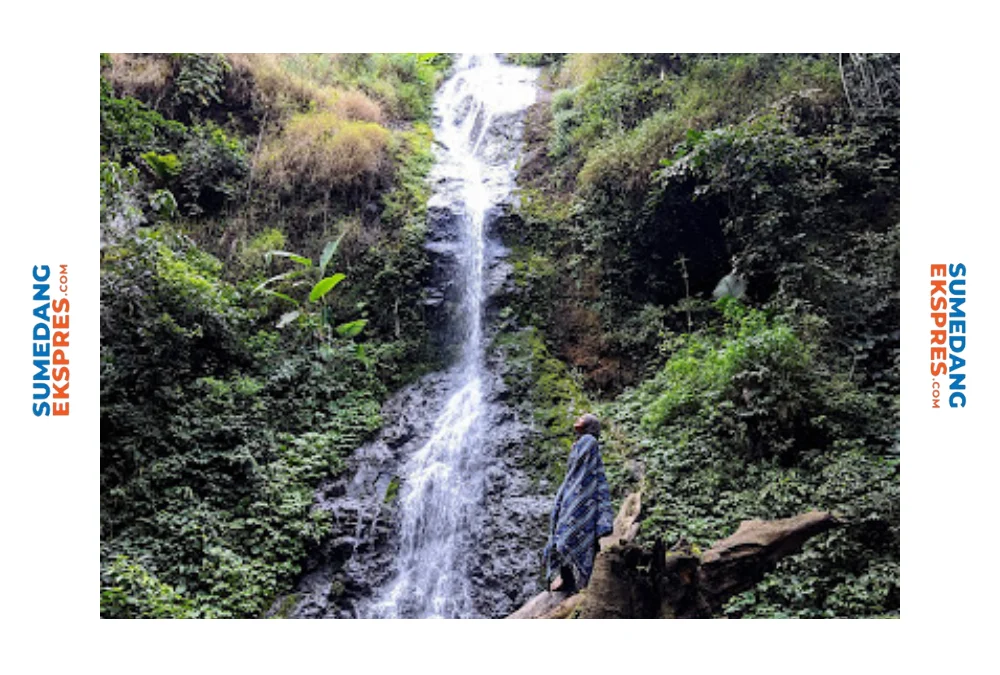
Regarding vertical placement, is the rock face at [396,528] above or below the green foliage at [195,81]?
below

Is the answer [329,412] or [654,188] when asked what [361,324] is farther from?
[654,188]

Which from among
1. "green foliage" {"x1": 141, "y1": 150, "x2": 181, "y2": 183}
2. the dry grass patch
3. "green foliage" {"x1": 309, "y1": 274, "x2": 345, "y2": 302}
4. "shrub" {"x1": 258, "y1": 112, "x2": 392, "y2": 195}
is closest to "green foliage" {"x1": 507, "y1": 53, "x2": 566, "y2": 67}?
"shrub" {"x1": 258, "y1": 112, "x2": 392, "y2": 195}

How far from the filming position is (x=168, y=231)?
7973 mm

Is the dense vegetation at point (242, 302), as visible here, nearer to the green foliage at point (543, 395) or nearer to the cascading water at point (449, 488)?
the cascading water at point (449, 488)

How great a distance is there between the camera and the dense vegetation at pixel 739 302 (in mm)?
5660

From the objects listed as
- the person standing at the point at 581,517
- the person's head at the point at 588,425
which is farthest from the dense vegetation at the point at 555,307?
the person's head at the point at 588,425

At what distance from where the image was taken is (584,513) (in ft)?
15.8

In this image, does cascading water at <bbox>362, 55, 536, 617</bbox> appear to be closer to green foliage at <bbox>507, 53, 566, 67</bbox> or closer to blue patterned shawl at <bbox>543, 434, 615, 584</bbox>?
green foliage at <bbox>507, 53, 566, 67</bbox>

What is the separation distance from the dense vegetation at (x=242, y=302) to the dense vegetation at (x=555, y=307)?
3 centimetres

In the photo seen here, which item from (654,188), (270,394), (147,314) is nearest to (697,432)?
(654,188)

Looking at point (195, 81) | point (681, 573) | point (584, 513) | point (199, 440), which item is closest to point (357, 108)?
point (195, 81)

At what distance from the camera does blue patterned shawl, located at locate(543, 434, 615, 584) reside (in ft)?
15.7

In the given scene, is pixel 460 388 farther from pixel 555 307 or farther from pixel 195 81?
pixel 195 81

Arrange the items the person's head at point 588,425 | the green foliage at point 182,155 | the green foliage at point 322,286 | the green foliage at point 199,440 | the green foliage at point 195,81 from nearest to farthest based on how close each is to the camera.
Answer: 1. the person's head at point 588,425
2. the green foliage at point 199,440
3. the green foliage at point 322,286
4. the green foliage at point 182,155
5. the green foliage at point 195,81
